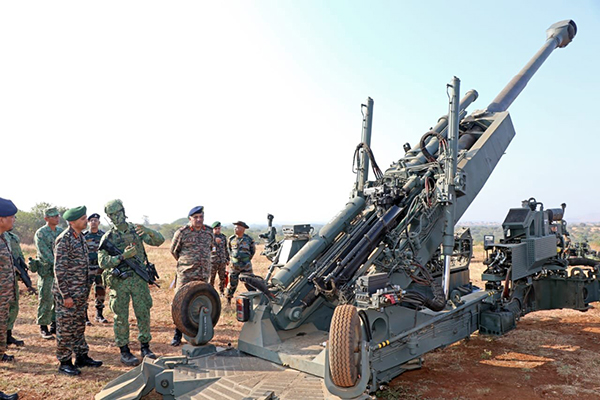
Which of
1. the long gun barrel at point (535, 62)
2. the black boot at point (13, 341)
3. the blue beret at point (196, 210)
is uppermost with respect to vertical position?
the long gun barrel at point (535, 62)

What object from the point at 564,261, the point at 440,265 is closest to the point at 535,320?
the point at 564,261

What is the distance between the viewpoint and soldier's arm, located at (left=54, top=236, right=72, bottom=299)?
221 inches

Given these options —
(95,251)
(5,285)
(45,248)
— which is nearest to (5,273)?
(5,285)

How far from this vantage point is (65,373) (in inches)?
222

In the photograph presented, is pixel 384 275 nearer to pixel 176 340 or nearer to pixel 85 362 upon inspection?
pixel 176 340

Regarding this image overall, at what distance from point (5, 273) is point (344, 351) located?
417 centimetres

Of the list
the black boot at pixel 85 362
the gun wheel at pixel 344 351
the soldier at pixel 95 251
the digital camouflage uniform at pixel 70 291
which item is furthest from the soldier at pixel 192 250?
the gun wheel at pixel 344 351

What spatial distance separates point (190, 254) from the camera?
22.7 ft

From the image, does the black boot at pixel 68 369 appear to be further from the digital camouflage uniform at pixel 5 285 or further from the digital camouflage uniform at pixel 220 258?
the digital camouflage uniform at pixel 220 258

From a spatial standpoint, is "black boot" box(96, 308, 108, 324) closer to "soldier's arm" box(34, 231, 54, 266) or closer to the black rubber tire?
"soldier's arm" box(34, 231, 54, 266)

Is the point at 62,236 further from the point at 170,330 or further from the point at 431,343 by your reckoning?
the point at 431,343

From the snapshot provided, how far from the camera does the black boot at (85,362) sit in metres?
5.88

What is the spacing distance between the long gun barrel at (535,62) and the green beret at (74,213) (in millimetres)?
6820

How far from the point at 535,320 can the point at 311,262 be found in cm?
617
